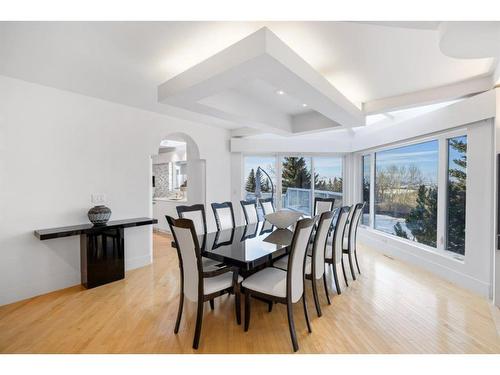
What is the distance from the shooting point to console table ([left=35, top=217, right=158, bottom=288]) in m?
2.93

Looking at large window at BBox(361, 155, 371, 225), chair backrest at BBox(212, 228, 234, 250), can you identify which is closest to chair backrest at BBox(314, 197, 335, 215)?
large window at BBox(361, 155, 371, 225)

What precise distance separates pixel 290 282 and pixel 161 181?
20.5 ft

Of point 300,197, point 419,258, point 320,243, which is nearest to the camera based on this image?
point 320,243

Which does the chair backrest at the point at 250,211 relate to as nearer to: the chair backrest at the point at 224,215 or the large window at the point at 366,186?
the chair backrest at the point at 224,215

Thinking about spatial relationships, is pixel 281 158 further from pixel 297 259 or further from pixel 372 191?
pixel 297 259

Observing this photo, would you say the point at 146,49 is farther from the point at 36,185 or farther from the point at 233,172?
the point at 233,172

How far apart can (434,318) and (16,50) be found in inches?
181

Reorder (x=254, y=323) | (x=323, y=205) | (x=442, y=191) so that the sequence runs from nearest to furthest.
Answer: (x=254, y=323), (x=442, y=191), (x=323, y=205)

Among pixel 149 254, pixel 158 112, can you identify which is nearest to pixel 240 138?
pixel 158 112

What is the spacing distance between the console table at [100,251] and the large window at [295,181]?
3.54m

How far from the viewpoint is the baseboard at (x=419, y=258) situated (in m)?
2.89

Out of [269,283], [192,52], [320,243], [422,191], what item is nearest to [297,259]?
[269,283]

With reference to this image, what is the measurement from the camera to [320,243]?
2361 mm

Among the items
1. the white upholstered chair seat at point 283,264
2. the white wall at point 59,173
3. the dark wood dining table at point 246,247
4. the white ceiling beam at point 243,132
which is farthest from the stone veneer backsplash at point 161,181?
the white upholstered chair seat at point 283,264
